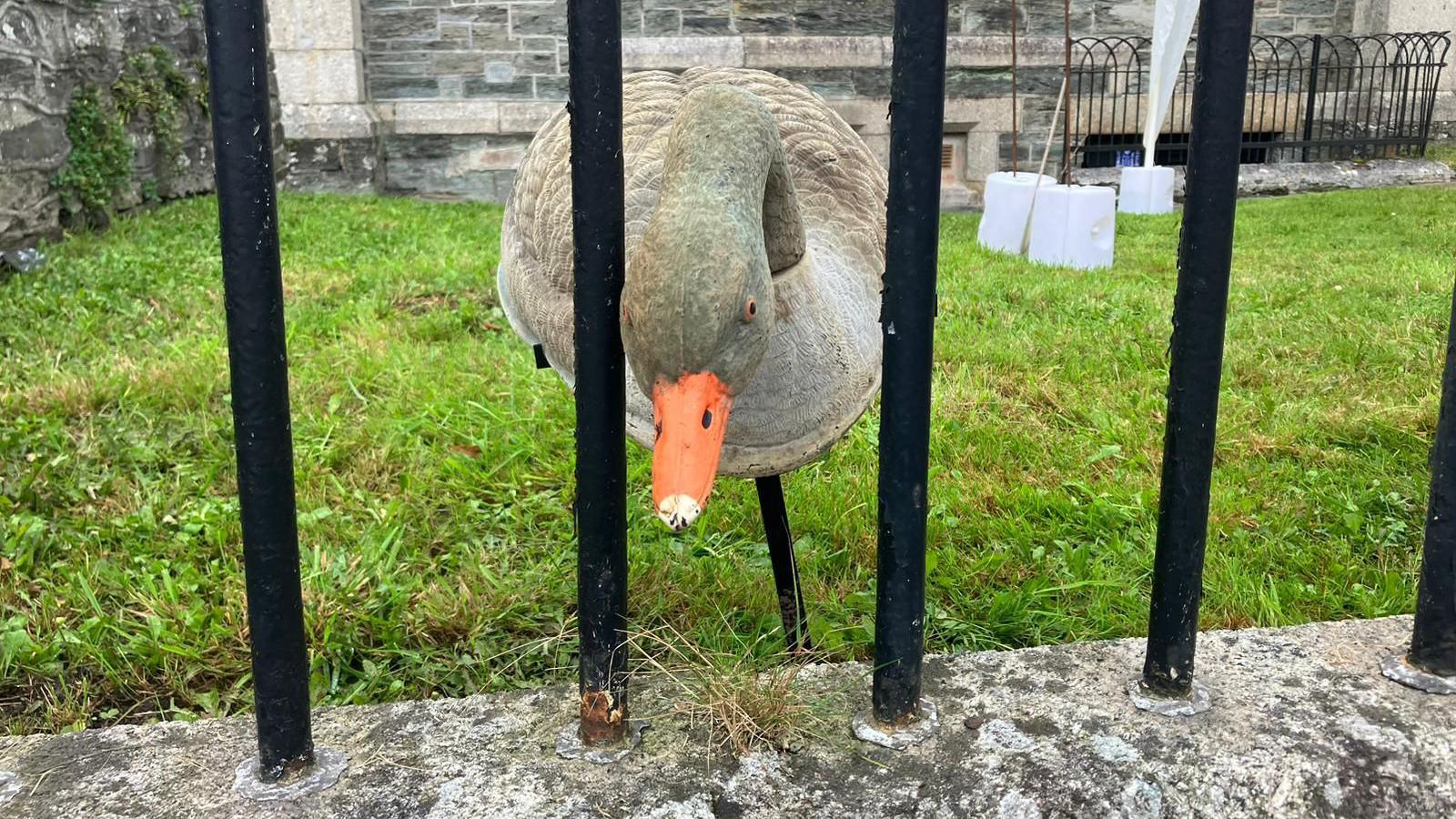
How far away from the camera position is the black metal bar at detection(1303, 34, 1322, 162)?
10.7m

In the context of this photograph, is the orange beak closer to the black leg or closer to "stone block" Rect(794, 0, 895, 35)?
the black leg

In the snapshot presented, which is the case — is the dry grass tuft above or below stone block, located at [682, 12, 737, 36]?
below

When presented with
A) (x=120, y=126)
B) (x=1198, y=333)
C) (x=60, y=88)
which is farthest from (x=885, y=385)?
(x=120, y=126)

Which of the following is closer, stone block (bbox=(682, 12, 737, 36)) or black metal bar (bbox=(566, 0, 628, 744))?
black metal bar (bbox=(566, 0, 628, 744))

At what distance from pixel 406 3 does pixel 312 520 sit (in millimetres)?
8431

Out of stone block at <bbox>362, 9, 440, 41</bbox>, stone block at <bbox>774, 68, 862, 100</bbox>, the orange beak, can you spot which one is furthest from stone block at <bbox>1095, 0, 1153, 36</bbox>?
the orange beak

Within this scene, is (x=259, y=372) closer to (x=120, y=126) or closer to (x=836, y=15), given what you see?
(x=120, y=126)

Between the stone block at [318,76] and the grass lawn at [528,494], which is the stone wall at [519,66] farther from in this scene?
the grass lawn at [528,494]

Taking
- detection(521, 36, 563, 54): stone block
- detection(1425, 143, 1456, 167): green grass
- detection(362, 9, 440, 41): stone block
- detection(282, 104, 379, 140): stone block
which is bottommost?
detection(1425, 143, 1456, 167): green grass

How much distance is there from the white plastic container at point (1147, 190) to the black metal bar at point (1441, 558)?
874 cm

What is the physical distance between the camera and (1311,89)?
35.9 feet

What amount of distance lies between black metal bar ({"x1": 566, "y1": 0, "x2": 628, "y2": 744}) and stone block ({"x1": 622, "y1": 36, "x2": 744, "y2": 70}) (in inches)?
363

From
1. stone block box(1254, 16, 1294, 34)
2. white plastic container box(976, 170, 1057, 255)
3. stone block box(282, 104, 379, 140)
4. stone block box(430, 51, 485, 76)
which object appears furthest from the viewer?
stone block box(1254, 16, 1294, 34)

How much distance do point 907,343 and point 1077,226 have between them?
6.07 m
